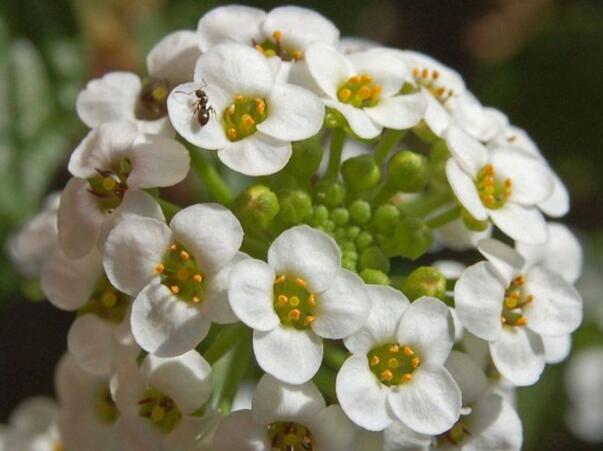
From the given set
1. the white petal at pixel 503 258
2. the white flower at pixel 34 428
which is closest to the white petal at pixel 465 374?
the white petal at pixel 503 258

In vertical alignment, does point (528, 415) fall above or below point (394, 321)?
below

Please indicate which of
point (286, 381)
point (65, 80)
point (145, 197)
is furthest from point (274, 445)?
point (65, 80)

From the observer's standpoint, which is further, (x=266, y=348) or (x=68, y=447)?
(x=68, y=447)

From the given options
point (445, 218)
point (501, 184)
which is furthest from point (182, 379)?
point (501, 184)

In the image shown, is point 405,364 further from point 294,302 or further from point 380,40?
point 380,40

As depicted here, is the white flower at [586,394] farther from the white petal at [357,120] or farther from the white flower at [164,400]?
the white flower at [164,400]

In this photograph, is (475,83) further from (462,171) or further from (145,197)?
(145,197)

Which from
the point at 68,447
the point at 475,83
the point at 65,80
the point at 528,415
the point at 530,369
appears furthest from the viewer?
the point at 475,83

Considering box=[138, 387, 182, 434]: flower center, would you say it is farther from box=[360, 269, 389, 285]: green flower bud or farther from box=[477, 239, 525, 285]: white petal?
box=[477, 239, 525, 285]: white petal
